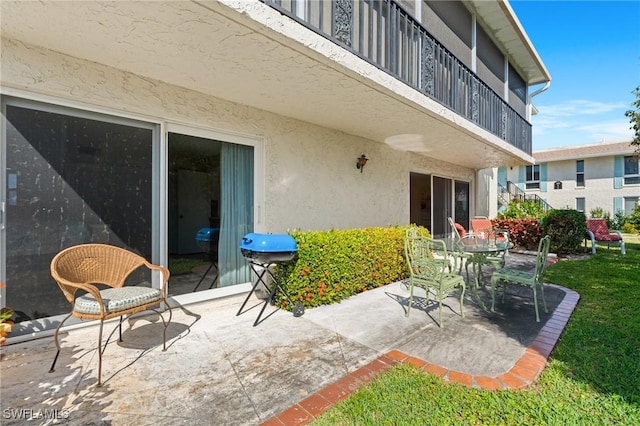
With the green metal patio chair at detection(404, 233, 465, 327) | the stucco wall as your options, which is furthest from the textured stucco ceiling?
the green metal patio chair at detection(404, 233, 465, 327)

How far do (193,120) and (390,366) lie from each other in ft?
13.3

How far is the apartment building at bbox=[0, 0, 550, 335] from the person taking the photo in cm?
287

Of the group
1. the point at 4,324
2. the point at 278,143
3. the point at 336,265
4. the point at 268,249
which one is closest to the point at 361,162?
the point at 278,143

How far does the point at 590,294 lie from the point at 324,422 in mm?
5515

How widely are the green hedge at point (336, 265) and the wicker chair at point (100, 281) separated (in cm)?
177

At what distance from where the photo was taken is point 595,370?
8.79 feet

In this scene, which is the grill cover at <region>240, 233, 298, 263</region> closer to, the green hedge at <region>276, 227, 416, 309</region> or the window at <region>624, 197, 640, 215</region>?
the green hedge at <region>276, 227, 416, 309</region>

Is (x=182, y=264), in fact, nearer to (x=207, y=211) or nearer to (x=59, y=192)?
(x=207, y=211)

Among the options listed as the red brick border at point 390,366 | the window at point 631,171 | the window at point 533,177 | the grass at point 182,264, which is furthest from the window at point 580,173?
the grass at point 182,264

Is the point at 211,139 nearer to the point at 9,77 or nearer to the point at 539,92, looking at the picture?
the point at 9,77

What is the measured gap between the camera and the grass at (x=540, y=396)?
2.06 m

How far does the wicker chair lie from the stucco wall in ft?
5.97

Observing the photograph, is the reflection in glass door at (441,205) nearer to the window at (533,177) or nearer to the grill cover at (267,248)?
the grill cover at (267,248)

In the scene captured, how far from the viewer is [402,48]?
16.3ft
